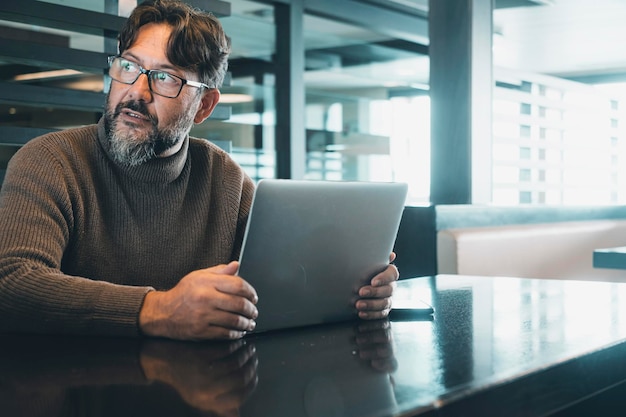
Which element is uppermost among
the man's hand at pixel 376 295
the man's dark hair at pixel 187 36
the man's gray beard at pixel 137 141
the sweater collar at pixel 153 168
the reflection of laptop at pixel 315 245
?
the man's dark hair at pixel 187 36

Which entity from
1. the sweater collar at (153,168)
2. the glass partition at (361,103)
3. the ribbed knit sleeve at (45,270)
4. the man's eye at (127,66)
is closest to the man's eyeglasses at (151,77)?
the man's eye at (127,66)

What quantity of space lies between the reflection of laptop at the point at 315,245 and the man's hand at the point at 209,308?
40mm

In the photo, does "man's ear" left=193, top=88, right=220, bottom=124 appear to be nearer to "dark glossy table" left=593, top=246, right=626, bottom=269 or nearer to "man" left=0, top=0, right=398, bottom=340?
"man" left=0, top=0, right=398, bottom=340

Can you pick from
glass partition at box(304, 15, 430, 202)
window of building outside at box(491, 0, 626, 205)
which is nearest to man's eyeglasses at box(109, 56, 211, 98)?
glass partition at box(304, 15, 430, 202)

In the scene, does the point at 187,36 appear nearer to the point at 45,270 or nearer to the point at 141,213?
the point at 141,213

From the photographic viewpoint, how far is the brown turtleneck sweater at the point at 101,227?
125 cm

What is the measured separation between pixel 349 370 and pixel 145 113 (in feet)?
2.97

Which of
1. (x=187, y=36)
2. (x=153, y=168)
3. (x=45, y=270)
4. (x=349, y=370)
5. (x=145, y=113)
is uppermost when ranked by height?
(x=187, y=36)

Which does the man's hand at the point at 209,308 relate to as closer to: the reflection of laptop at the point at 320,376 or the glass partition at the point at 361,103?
the reflection of laptop at the point at 320,376

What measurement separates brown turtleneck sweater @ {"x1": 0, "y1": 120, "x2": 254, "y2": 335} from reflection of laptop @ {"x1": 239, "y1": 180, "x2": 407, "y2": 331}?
21 cm

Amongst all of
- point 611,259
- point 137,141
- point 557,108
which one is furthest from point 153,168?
point 557,108

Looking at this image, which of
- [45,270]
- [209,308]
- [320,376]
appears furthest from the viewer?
[45,270]

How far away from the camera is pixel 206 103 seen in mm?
1991

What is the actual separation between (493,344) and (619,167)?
754cm
